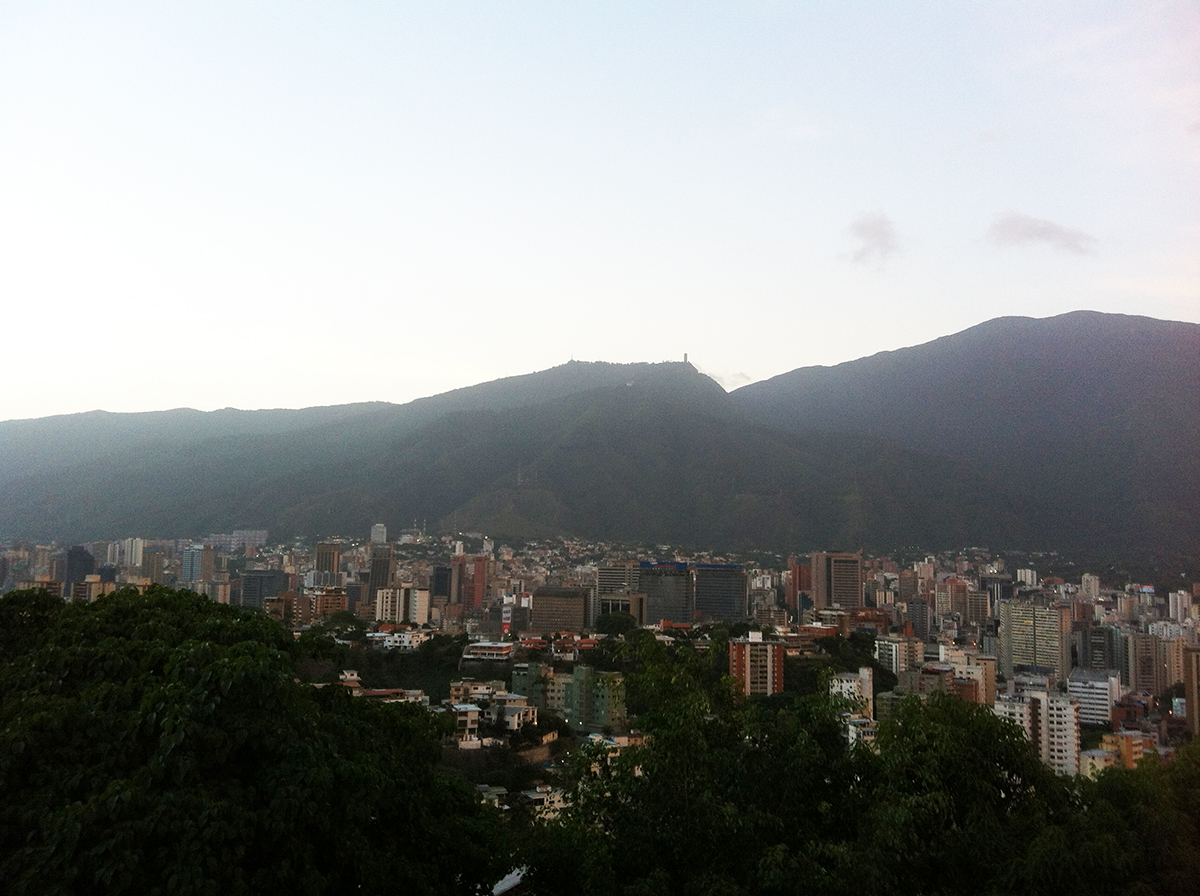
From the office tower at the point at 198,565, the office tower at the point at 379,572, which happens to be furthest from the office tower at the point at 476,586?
the office tower at the point at 198,565

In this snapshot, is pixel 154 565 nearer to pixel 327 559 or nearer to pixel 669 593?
pixel 327 559

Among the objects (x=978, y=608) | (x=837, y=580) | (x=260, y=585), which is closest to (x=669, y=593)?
(x=837, y=580)

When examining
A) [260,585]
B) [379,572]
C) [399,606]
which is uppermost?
[379,572]

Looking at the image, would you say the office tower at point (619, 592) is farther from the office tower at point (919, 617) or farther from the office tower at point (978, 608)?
the office tower at point (978, 608)

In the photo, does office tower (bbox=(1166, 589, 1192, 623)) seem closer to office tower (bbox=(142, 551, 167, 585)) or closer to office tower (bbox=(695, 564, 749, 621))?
office tower (bbox=(695, 564, 749, 621))

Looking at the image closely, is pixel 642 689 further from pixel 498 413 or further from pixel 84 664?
pixel 498 413

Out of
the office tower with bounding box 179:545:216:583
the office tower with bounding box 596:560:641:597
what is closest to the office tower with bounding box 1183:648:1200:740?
the office tower with bounding box 596:560:641:597

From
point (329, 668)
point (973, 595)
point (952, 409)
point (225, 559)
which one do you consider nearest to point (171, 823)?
point (329, 668)
